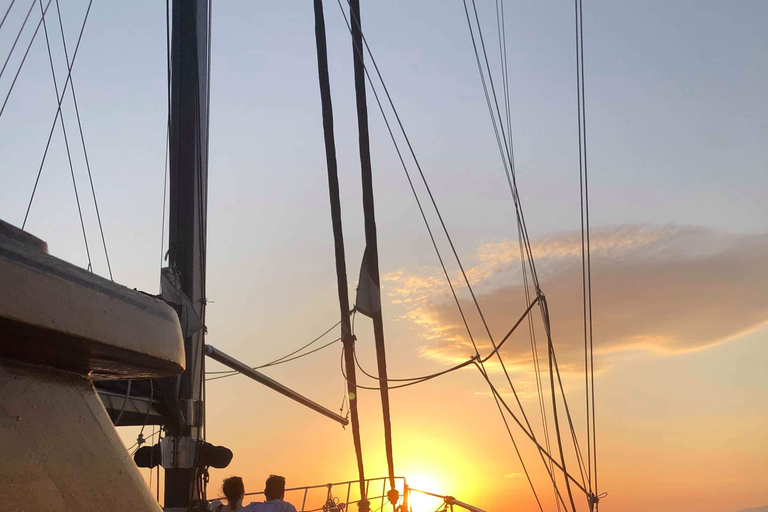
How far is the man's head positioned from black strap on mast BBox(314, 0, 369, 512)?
279cm

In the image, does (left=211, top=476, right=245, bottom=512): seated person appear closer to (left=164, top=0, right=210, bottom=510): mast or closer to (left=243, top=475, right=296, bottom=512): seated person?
(left=243, top=475, right=296, bottom=512): seated person

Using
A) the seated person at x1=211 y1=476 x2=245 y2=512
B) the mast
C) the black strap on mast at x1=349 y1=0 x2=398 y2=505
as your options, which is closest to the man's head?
the seated person at x1=211 y1=476 x2=245 y2=512

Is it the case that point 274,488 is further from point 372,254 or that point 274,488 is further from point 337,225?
point 337,225

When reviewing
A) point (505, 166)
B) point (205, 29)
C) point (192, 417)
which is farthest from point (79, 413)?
point (505, 166)

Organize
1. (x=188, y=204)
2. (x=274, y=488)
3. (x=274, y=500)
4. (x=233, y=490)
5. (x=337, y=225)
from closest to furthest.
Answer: (x=274, y=500) < (x=274, y=488) < (x=233, y=490) < (x=188, y=204) < (x=337, y=225)

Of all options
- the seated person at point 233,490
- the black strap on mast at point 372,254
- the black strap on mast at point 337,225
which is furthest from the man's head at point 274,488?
the black strap on mast at point 337,225

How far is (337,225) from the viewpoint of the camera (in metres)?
7.46

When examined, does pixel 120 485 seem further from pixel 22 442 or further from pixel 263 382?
pixel 263 382

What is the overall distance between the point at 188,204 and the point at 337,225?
1.56m

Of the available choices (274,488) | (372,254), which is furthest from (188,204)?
(274,488)

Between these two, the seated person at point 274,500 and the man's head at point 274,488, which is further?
the man's head at point 274,488

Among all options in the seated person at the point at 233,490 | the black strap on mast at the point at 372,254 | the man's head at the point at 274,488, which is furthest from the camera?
the black strap on mast at the point at 372,254

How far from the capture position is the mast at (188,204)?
20.8ft

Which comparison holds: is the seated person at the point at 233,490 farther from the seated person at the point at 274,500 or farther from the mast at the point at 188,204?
the mast at the point at 188,204
